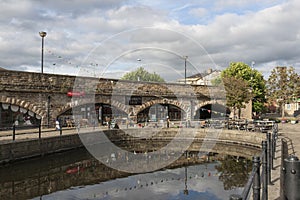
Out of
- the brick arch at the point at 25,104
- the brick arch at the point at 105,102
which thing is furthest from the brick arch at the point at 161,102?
the brick arch at the point at 25,104

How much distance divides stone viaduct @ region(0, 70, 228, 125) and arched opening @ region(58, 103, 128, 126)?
37 cm

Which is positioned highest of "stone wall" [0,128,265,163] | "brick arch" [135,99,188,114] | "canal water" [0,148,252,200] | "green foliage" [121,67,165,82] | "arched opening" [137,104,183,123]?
"green foliage" [121,67,165,82]

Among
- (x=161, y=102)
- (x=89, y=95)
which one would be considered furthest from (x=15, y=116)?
(x=161, y=102)

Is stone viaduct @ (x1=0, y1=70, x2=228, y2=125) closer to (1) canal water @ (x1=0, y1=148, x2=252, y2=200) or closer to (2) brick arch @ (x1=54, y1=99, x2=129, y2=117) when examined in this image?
(2) brick arch @ (x1=54, y1=99, x2=129, y2=117)

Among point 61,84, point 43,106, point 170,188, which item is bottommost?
point 170,188

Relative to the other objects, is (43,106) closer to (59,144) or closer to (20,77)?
(20,77)

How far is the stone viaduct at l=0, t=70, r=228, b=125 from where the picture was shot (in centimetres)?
1839

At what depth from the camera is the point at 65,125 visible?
21.8m

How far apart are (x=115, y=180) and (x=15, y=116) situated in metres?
11.7

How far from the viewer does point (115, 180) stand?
10.6 m

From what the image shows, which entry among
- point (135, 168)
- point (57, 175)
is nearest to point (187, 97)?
A: point (135, 168)

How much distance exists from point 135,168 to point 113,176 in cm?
160

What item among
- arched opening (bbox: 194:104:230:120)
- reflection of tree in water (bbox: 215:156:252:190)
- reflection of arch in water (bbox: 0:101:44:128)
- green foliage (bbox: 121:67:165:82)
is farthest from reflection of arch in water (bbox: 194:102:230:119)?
reflection of arch in water (bbox: 0:101:44:128)

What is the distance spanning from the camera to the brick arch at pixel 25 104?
17781 mm
